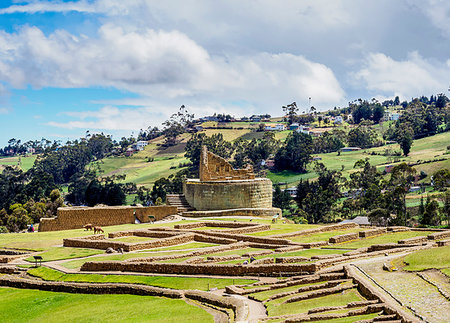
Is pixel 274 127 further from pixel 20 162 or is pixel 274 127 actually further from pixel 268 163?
pixel 20 162

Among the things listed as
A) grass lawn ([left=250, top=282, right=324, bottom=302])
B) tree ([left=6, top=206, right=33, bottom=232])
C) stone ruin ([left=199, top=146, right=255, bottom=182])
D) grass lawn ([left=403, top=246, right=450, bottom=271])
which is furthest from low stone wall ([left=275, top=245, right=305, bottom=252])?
tree ([left=6, top=206, right=33, bottom=232])

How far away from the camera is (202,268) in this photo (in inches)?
999

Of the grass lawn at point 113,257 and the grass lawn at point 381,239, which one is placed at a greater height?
the grass lawn at point 381,239

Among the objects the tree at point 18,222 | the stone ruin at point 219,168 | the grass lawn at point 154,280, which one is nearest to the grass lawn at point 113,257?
the grass lawn at point 154,280

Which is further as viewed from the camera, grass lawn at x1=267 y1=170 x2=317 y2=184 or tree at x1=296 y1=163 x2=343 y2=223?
grass lawn at x1=267 y1=170 x2=317 y2=184

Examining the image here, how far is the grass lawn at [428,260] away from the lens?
2120cm

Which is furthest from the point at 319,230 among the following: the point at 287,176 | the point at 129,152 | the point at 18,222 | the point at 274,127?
the point at 274,127

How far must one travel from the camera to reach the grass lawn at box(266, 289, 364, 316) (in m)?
17.9

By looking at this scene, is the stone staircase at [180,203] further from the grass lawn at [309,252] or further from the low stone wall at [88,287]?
the low stone wall at [88,287]

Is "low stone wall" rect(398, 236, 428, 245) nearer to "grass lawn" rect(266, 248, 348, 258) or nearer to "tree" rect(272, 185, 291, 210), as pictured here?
"grass lawn" rect(266, 248, 348, 258)

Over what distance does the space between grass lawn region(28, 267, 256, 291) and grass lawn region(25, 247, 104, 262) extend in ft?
11.2

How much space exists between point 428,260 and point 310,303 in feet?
19.6

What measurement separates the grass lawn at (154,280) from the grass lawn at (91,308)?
1.21 meters

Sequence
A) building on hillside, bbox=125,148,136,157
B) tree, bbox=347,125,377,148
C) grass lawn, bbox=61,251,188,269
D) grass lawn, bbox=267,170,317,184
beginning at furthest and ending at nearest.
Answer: building on hillside, bbox=125,148,136,157 → tree, bbox=347,125,377,148 → grass lawn, bbox=267,170,317,184 → grass lawn, bbox=61,251,188,269
